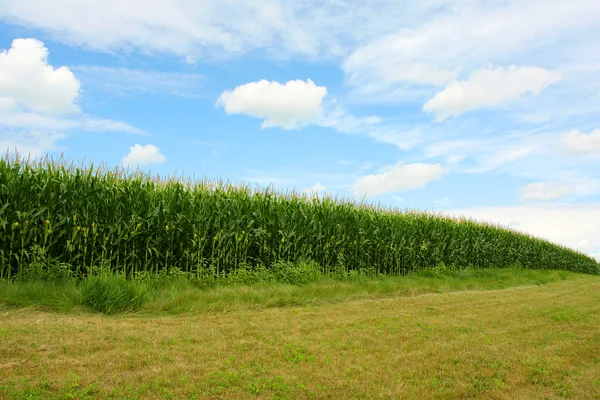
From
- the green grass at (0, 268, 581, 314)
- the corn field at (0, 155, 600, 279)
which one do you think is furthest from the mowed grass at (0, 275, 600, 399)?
the corn field at (0, 155, 600, 279)

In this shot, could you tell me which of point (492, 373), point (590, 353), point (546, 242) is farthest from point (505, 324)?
point (546, 242)

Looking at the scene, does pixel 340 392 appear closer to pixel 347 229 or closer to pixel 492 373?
pixel 492 373

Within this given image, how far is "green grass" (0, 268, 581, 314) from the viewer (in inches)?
371

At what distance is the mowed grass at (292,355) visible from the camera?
5.51m

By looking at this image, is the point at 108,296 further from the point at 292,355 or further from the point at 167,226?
the point at 292,355

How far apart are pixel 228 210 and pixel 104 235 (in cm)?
371

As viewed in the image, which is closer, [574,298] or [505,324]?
[505,324]

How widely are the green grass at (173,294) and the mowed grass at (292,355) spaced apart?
0.26 metres

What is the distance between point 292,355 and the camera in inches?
261

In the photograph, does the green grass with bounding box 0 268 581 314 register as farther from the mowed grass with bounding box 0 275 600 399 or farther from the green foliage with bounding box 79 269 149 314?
the mowed grass with bounding box 0 275 600 399

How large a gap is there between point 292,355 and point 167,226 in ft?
23.0

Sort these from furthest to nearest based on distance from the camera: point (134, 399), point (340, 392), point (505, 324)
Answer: point (505, 324), point (340, 392), point (134, 399)

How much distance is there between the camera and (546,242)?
138ft

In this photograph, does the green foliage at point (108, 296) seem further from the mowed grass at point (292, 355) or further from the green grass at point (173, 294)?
the mowed grass at point (292, 355)
